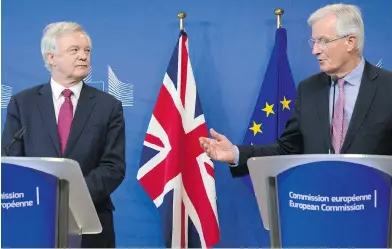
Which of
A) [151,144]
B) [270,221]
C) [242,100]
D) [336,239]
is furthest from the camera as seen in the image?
[242,100]

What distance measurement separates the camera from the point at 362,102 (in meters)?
2.62

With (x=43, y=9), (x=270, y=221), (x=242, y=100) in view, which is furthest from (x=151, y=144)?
(x=270, y=221)

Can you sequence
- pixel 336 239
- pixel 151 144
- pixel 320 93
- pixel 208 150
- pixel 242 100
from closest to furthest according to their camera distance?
pixel 336 239
pixel 208 150
pixel 320 93
pixel 151 144
pixel 242 100

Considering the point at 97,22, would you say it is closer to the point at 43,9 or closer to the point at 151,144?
the point at 43,9

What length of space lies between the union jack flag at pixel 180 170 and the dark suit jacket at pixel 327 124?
1.13 meters

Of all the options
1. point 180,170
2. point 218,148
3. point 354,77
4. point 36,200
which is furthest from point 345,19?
point 36,200

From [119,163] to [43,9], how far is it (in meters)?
1.86

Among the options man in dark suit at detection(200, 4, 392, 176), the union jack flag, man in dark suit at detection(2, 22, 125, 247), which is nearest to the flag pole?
the union jack flag

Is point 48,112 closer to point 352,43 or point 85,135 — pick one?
point 85,135

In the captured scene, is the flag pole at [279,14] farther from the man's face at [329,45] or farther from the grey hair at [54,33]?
the grey hair at [54,33]

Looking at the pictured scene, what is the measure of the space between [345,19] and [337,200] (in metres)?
1.18

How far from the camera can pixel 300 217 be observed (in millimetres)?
1873

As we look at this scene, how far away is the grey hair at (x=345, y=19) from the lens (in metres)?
2.76

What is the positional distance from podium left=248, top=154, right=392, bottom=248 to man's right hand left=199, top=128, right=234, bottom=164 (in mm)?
623
